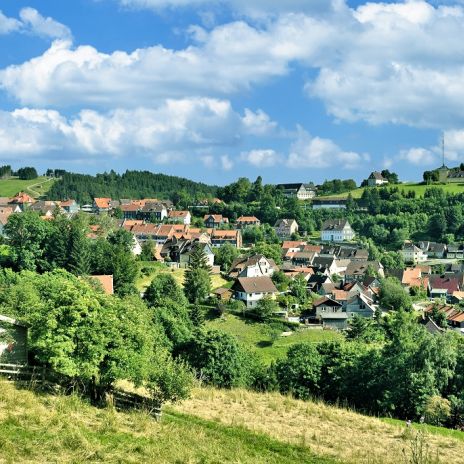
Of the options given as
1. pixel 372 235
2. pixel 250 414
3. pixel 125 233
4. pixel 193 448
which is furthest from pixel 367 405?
pixel 372 235

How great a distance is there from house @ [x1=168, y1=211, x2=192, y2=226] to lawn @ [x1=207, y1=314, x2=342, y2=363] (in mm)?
51089

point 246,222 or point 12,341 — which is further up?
point 246,222

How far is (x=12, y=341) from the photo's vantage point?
60.4ft

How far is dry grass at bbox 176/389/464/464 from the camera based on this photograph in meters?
16.0

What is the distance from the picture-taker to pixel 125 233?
6425cm

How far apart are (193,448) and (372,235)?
8749cm

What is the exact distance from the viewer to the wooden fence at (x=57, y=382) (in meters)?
16.8

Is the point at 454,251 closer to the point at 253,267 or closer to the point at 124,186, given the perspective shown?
the point at 253,267

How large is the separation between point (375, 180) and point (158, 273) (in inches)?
3422

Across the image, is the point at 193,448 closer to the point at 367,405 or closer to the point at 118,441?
the point at 118,441

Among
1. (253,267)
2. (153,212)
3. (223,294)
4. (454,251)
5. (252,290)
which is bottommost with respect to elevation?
(223,294)

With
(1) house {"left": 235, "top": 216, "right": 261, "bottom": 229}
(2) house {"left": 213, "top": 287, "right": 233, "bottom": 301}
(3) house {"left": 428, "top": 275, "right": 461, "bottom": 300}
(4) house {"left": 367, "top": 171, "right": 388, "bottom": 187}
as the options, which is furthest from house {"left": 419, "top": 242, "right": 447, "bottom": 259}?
(4) house {"left": 367, "top": 171, "right": 388, "bottom": 187}

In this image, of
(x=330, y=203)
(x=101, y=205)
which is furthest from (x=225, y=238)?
(x=101, y=205)

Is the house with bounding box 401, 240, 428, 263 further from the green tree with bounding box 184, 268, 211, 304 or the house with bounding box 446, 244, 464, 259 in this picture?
the green tree with bounding box 184, 268, 211, 304
